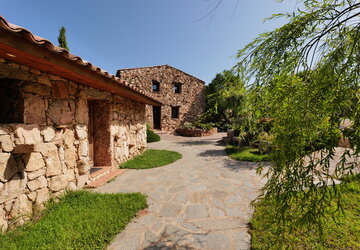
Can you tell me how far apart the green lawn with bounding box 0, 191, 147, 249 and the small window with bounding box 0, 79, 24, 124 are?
1.60 meters

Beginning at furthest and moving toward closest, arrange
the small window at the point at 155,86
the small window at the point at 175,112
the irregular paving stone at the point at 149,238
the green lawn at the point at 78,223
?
the small window at the point at 175,112 → the small window at the point at 155,86 → the irregular paving stone at the point at 149,238 → the green lawn at the point at 78,223

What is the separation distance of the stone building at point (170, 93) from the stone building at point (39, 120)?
41.0ft

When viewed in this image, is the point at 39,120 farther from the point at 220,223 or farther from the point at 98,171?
the point at 220,223

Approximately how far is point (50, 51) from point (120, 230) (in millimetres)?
2629

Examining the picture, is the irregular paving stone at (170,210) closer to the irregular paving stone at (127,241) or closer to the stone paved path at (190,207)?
the stone paved path at (190,207)

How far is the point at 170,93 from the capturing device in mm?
17406

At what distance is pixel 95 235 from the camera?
218 centimetres

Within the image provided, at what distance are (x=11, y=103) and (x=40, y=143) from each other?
76 cm

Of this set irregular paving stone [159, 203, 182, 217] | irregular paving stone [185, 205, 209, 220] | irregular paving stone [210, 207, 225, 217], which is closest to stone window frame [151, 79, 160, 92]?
irregular paving stone [159, 203, 182, 217]

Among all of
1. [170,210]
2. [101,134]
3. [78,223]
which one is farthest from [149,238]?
[101,134]

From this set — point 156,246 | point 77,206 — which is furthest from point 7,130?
point 156,246

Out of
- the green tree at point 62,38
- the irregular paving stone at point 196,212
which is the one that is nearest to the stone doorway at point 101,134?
the irregular paving stone at point 196,212

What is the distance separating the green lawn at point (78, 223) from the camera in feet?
6.71

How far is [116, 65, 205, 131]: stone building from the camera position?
16.2 m
